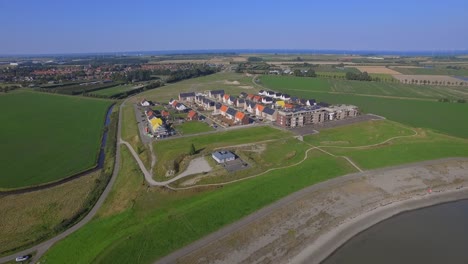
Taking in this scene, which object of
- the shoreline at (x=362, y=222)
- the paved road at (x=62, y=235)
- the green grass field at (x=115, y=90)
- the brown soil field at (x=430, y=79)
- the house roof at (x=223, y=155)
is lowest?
the paved road at (x=62, y=235)

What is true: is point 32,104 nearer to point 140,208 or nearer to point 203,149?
point 203,149

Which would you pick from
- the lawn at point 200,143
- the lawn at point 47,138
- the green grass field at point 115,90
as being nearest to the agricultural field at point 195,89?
the green grass field at point 115,90

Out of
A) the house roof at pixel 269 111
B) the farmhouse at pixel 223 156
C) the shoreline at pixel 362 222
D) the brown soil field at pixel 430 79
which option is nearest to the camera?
the shoreline at pixel 362 222

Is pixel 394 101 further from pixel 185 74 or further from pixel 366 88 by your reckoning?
pixel 185 74

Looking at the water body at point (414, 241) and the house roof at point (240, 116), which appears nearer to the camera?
the water body at point (414, 241)

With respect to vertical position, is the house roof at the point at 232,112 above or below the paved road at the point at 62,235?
above

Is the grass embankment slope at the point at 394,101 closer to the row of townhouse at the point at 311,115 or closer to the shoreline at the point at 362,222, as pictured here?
the row of townhouse at the point at 311,115

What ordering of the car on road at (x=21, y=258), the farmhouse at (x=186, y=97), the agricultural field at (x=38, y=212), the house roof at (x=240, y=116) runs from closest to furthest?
the car on road at (x=21, y=258) < the agricultural field at (x=38, y=212) < the house roof at (x=240, y=116) < the farmhouse at (x=186, y=97)
